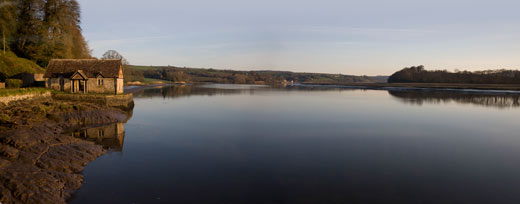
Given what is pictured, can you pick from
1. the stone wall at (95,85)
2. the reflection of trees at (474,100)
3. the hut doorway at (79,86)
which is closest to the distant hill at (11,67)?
the stone wall at (95,85)

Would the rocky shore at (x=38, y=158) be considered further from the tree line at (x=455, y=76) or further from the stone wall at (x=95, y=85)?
the tree line at (x=455, y=76)

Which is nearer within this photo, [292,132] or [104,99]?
[292,132]

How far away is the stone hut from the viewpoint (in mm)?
33688

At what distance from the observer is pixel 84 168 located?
34.9 ft

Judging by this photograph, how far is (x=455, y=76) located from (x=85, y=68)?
139m

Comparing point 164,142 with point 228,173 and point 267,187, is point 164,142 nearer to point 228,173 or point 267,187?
point 228,173

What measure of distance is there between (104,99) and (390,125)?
1094 inches

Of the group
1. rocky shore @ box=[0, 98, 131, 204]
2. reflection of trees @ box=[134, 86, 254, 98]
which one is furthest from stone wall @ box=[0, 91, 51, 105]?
reflection of trees @ box=[134, 86, 254, 98]

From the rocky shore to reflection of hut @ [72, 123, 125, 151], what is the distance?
2.93ft

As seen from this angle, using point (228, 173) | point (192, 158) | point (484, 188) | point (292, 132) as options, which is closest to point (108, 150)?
point (192, 158)

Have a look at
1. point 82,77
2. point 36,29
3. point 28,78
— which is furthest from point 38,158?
point 36,29

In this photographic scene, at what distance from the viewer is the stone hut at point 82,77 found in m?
33.7

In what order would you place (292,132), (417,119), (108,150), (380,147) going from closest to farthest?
1. (108,150)
2. (380,147)
3. (292,132)
4. (417,119)

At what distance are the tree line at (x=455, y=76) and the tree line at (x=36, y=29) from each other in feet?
444
